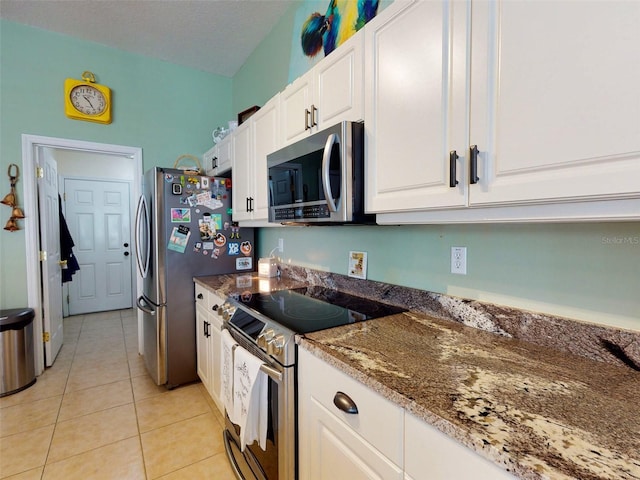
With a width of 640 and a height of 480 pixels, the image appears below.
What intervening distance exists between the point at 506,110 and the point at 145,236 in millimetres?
2566

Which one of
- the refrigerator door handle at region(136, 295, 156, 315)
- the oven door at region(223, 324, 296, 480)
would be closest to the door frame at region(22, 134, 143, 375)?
the refrigerator door handle at region(136, 295, 156, 315)

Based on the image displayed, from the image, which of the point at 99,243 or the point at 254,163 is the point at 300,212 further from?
the point at 99,243

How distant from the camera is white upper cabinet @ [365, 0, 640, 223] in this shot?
0.65m

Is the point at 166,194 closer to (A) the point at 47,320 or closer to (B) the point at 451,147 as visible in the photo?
(A) the point at 47,320

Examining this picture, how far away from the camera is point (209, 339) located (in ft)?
7.07

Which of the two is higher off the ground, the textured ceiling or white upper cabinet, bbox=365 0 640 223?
the textured ceiling

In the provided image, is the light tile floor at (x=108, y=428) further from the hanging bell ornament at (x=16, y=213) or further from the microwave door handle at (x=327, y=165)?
the microwave door handle at (x=327, y=165)

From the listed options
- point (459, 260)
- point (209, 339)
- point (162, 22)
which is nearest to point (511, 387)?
point (459, 260)

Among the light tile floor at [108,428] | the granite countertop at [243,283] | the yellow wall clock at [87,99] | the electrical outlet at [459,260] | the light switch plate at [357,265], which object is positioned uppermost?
the yellow wall clock at [87,99]

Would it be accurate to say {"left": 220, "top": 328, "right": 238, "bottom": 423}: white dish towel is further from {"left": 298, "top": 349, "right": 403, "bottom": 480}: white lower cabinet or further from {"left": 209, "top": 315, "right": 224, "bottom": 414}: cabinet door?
{"left": 298, "top": 349, "right": 403, "bottom": 480}: white lower cabinet

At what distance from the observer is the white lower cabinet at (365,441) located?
642 mm

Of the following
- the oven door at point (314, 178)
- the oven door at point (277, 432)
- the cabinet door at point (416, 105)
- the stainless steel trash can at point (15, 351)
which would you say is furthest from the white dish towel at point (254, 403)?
the stainless steel trash can at point (15, 351)

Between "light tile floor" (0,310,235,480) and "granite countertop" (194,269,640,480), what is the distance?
1.29 m

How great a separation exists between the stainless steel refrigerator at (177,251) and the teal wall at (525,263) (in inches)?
46.7
